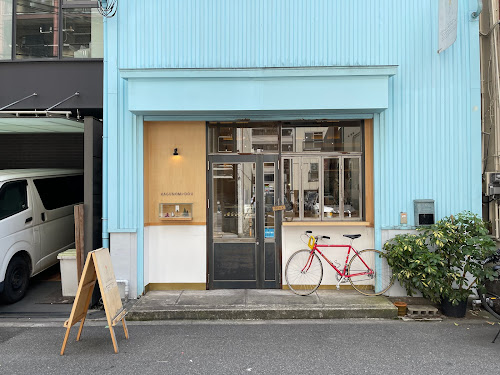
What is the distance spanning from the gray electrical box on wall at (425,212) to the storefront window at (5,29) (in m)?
7.82

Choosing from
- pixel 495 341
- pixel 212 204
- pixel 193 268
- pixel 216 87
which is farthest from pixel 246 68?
pixel 495 341

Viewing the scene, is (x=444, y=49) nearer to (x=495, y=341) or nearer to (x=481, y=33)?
(x=481, y=33)

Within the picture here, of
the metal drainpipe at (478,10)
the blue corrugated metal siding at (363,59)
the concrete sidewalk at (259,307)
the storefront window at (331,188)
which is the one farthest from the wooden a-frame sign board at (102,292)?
the metal drainpipe at (478,10)

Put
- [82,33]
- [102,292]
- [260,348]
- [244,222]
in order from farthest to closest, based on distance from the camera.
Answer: [82,33] → [244,222] → [260,348] → [102,292]

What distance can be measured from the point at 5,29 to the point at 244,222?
5.91 metres

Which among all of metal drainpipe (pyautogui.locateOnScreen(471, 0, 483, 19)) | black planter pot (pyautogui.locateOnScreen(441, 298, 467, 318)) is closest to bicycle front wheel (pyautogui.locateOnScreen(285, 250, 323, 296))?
black planter pot (pyautogui.locateOnScreen(441, 298, 467, 318))

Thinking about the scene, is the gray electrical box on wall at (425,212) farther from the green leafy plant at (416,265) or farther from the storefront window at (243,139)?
the storefront window at (243,139)

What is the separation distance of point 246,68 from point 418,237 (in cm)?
384

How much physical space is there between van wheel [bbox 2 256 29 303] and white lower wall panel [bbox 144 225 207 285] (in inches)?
90.9

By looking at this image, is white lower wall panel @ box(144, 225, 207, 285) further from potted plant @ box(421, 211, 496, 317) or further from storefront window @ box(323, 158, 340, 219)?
potted plant @ box(421, 211, 496, 317)

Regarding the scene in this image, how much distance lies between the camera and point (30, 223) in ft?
21.3

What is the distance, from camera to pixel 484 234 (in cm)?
499

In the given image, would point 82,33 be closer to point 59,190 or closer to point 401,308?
point 59,190

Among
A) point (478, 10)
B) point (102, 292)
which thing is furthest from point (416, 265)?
point (102, 292)
